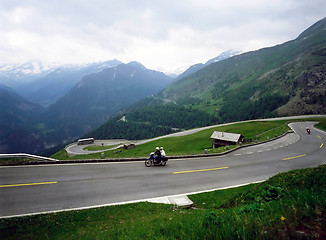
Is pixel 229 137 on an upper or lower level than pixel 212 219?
lower

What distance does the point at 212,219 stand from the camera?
531 centimetres

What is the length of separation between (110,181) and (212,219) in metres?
13.2

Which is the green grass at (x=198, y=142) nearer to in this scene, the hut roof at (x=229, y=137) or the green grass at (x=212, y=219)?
the hut roof at (x=229, y=137)

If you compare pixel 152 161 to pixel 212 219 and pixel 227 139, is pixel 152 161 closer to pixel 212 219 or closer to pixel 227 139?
pixel 212 219

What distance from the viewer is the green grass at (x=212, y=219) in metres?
3.49

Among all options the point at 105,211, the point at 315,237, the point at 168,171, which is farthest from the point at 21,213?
the point at 315,237

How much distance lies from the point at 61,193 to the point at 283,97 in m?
238

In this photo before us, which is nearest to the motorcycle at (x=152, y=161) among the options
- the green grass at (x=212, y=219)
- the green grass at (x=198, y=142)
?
the green grass at (x=212, y=219)

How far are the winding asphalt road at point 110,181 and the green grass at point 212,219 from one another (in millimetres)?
1791

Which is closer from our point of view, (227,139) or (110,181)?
(110,181)

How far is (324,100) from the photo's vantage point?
15412 centimetres

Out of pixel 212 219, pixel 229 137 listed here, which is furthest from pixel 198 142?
pixel 212 219

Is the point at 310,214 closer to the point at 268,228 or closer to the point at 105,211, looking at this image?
the point at 268,228

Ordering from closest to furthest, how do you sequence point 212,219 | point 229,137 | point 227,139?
1. point 212,219
2. point 227,139
3. point 229,137
